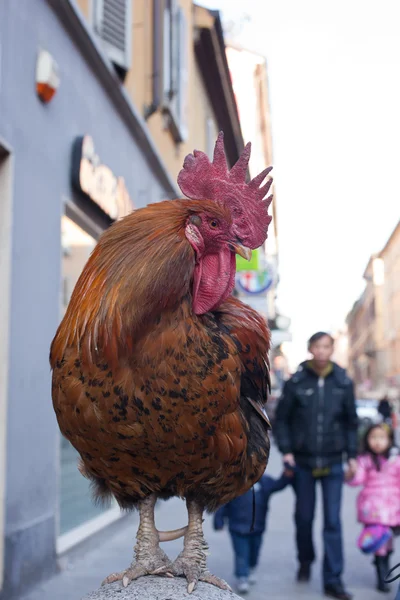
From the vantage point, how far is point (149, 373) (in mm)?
1916

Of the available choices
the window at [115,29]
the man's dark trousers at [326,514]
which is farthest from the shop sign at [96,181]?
the man's dark trousers at [326,514]

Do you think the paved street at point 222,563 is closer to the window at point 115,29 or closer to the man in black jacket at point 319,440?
the man in black jacket at point 319,440

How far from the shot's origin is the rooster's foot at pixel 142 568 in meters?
2.20

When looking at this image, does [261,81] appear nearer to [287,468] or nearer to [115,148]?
[115,148]

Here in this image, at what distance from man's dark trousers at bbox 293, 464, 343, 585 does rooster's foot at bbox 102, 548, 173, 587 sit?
10.7 feet

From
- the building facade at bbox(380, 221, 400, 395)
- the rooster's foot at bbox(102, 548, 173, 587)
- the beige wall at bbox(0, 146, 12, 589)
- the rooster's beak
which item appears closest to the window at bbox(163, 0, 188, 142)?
the beige wall at bbox(0, 146, 12, 589)

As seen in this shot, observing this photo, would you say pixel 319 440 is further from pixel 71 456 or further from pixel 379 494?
pixel 71 456

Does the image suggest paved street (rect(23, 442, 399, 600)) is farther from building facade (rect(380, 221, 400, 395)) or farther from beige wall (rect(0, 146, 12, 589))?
building facade (rect(380, 221, 400, 395))

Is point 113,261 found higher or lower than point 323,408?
higher

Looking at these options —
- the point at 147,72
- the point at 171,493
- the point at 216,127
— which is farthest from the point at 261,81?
the point at 171,493

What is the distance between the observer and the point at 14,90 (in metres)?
4.70

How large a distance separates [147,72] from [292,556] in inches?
244

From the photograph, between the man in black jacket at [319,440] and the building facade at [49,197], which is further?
the man in black jacket at [319,440]

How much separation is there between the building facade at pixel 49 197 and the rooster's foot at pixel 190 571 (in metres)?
2.49
